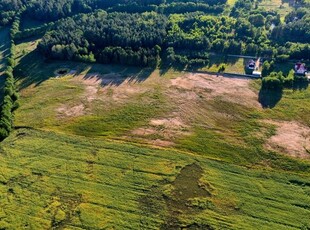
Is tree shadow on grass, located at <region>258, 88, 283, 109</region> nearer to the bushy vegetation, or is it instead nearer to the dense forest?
the dense forest

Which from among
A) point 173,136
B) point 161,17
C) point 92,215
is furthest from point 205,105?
point 161,17

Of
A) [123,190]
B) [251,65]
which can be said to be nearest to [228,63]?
[251,65]

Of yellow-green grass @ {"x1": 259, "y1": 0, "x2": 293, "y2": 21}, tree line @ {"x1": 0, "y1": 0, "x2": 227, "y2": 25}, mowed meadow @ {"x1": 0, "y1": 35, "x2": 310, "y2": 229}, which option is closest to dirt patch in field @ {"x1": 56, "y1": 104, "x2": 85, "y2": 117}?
mowed meadow @ {"x1": 0, "y1": 35, "x2": 310, "y2": 229}

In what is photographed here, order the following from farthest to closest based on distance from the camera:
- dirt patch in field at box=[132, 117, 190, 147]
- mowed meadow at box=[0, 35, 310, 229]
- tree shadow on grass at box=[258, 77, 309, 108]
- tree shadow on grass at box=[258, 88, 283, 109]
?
tree shadow on grass at box=[258, 77, 309, 108]
tree shadow on grass at box=[258, 88, 283, 109]
dirt patch in field at box=[132, 117, 190, 147]
mowed meadow at box=[0, 35, 310, 229]

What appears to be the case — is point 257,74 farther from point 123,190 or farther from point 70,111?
point 123,190

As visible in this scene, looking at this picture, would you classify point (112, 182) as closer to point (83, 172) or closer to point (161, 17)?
point (83, 172)

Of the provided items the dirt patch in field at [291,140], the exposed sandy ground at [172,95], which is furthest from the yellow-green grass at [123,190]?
the exposed sandy ground at [172,95]

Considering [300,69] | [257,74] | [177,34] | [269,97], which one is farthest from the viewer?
[177,34]
